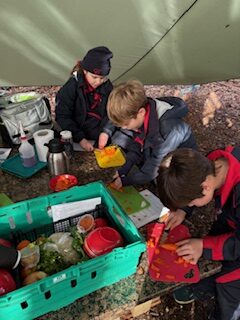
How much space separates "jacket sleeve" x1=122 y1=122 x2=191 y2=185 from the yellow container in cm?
16

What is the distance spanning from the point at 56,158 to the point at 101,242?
0.54 metres

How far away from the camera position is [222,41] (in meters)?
2.59

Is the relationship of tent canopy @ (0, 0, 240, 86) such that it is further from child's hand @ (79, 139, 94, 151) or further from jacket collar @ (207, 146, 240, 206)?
jacket collar @ (207, 146, 240, 206)

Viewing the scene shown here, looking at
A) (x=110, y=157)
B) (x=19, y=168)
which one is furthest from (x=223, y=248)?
(x=19, y=168)

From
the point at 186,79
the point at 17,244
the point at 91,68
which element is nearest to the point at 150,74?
the point at 186,79

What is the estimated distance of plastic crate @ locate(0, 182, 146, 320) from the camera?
2.68ft

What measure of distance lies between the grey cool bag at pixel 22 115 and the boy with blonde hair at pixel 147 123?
0.53 meters

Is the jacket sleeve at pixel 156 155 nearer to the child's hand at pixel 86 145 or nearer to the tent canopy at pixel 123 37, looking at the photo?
the child's hand at pixel 86 145

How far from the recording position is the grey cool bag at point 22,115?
1.72m

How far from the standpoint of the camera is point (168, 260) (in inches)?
42.0

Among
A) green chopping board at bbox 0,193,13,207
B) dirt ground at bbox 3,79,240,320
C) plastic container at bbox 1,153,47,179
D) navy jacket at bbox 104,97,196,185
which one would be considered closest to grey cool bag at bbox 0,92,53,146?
plastic container at bbox 1,153,47,179

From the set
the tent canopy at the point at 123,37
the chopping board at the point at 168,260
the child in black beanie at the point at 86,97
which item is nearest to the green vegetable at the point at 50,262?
the chopping board at the point at 168,260

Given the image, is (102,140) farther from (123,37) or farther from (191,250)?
(123,37)

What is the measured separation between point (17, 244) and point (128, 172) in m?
0.61
